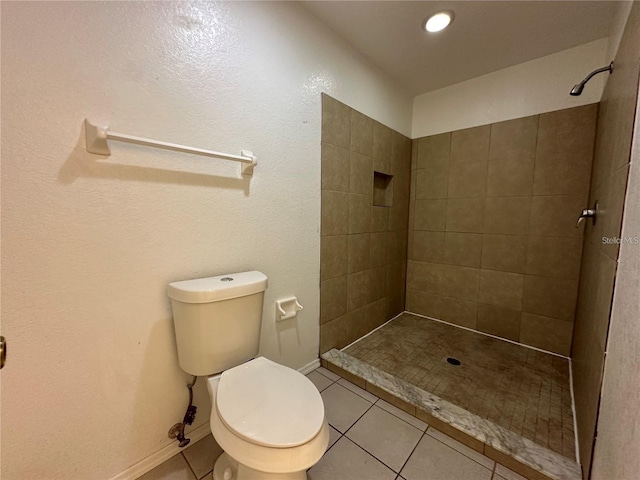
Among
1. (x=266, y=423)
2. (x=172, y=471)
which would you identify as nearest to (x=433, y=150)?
(x=266, y=423)

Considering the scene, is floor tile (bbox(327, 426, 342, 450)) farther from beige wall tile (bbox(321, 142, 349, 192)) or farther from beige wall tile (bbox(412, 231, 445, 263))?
beige wall tile (bbox(412, 231, 445, 263))

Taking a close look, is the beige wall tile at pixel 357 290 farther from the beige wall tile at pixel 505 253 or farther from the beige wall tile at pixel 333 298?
the beige wall tile at pixel 505 253

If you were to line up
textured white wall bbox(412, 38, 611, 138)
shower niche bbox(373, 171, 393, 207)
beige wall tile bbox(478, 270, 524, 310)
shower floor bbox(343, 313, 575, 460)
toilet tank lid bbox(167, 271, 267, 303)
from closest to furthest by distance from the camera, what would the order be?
toilet tank lid bbox(167, 271, 267, 303)
shower floor bbox(343, 313, 575, 460)
textured white wall bbox(412, 38, 611, 138)
beige wall tile bbox(478, 270, 524, 310)
shower niche bbox(373, 171, 393, 207)

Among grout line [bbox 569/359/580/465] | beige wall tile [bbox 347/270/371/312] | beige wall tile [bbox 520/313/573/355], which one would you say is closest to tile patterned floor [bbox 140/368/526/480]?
grout line [bbox 569/359/580/465]

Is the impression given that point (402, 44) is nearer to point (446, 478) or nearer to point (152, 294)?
point (152, 294)

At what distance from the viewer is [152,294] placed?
0.98 meters

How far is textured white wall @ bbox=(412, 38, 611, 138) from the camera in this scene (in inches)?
63.1

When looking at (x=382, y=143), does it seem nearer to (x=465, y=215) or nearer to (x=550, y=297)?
(x=465, y=215)

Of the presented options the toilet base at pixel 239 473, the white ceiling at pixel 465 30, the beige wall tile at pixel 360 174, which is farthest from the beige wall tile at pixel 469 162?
the toilet base at pixel 239 473

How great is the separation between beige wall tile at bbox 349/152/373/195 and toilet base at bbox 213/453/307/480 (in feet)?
4.94

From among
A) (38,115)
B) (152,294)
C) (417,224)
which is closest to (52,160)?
(38,115)

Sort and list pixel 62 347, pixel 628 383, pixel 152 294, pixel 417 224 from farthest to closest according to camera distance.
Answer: pixel 417 224, pixel 152 294, pixel 62 347, pixel 628 383

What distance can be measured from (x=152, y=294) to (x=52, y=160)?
1.75ft

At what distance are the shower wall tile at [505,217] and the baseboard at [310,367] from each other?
1263mm
